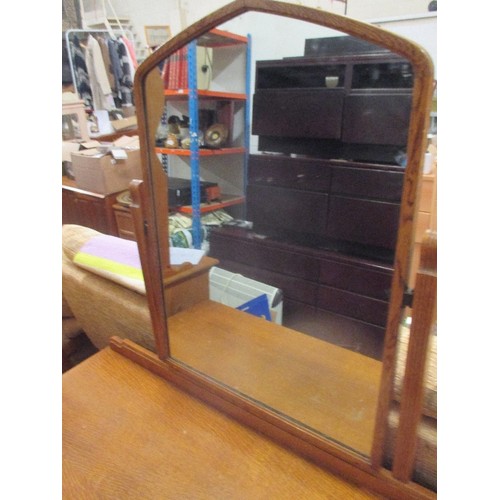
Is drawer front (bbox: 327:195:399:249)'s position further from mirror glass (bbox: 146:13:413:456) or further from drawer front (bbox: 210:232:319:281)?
drawer front (bbox: 210:232:319:281)

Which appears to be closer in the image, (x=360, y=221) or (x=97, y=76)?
(x=360, y=221)

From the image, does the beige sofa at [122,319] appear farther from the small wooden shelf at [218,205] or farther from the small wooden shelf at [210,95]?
the small wooden shelf at [210,95]

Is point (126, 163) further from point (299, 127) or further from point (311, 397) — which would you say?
point (311, 397)

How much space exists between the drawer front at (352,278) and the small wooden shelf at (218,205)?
32 cm

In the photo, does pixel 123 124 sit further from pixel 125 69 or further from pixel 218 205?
pixel 218 205

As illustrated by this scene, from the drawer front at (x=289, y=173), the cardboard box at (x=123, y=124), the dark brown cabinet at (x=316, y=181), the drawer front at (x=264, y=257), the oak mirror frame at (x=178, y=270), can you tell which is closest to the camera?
the oak mirror frame at (x=178, y=270)

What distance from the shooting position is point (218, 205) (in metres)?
1.29

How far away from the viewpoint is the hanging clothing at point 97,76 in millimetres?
2301

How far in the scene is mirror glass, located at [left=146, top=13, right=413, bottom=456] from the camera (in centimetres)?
61

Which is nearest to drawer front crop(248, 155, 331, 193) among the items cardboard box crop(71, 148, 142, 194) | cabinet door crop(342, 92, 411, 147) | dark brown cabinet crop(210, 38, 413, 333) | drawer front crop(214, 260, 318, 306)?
dark brown cabinet crop(210, 38, 413, 333)

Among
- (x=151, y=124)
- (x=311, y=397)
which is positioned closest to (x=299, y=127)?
(x=151, y=124)

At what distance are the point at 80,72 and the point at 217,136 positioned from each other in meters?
1.68

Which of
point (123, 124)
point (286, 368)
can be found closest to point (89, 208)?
point (123, 124)

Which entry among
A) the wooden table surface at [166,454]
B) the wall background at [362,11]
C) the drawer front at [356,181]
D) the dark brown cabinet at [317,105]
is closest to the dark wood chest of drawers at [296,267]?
the drawer front at [356,181]
